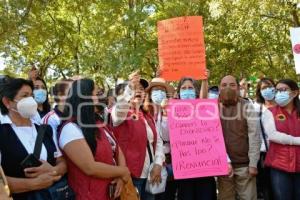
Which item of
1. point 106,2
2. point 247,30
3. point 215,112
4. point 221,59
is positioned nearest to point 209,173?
point 215,112

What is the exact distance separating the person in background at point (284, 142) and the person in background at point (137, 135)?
128cm

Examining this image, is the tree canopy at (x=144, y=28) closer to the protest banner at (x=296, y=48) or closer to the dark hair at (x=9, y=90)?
the protest banner at (x=296, y=48)

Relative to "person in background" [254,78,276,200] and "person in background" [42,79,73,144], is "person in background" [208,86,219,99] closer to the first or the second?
"person in background" [254,78,276,200]

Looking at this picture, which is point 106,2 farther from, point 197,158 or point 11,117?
point 11,117

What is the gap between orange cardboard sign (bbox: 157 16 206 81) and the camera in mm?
6270

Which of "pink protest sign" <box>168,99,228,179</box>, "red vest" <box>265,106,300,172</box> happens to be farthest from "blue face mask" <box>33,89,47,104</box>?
"red vest" <box>265,106,300,172</box>

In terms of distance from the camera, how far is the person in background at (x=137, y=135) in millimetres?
4555

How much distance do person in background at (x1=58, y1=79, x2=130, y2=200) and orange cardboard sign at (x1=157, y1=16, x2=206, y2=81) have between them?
2702mm

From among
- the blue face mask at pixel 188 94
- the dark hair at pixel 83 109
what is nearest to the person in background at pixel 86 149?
the dark hair at pixel 83 109

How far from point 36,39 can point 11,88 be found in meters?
11.3

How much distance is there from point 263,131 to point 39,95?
9.00 ft

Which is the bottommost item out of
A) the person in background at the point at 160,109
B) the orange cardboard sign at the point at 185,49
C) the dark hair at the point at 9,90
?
the person in background at the point at 160,109

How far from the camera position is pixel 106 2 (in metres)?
14.1

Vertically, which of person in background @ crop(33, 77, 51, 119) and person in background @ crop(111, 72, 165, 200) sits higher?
person in background @ crop(33, 77, 51, 119)
